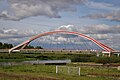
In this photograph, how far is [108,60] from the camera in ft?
261

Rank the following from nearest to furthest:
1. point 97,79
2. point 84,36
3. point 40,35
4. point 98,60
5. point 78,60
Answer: point 97,79 < point 98,60 < point 78,60 < point 84,36 < point 40,35

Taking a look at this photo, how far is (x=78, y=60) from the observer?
8588 cm

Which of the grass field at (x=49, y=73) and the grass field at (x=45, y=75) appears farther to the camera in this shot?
the grass field at (x=49, y=73)

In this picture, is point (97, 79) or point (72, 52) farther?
point (72, 52)

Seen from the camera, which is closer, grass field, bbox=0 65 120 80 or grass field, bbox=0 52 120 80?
grass field, bbox=0 65 120 80

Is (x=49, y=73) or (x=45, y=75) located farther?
(x=49, y=73)

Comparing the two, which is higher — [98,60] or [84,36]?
[84,36]

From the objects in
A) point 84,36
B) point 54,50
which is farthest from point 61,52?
point 84,36

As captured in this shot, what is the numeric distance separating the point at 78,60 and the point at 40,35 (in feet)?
91.5

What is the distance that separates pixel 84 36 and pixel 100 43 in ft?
28.2

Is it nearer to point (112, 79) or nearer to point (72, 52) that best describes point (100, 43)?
point (72, 52)

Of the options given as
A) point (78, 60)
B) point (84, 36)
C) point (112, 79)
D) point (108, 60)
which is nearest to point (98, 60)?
point (108, 60)

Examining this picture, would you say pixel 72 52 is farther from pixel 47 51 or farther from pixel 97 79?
pixel 97 79

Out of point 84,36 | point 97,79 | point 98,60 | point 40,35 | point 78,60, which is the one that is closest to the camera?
point 97,79
